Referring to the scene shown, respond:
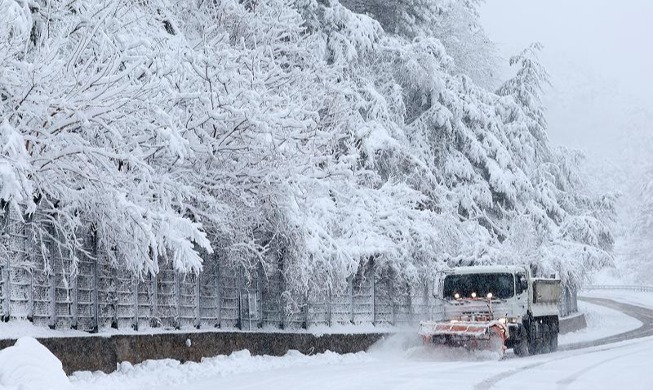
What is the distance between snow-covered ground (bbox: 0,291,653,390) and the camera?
16703 mm

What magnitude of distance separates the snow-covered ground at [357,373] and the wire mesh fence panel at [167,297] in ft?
3.93

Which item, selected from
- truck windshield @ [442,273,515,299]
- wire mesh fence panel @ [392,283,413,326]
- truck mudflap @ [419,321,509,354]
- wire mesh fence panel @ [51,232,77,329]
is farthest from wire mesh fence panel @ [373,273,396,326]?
wire mesh fence panel @ [51,232,77,329]

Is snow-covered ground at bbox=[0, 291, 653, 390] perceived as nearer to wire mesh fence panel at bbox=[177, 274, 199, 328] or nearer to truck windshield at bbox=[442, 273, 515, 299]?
wire mesh fence panel at bbox=[177, 274, 199, 328]

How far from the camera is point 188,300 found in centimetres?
Answer: 2336

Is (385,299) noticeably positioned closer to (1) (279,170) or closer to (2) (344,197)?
(2) (344,197)

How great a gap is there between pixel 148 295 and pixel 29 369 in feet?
24.9

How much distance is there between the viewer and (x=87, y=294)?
767 inches

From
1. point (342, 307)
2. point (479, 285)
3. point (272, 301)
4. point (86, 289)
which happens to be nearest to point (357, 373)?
point (86, 289)

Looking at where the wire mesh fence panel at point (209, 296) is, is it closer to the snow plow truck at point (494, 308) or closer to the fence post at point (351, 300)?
the snow plow truck at point (494, 308)

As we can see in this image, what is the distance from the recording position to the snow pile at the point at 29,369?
45.1 feet

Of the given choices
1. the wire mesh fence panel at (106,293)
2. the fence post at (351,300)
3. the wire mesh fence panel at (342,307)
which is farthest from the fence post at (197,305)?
the fence post at (351,300)

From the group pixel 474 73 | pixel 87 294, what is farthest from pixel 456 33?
pixel 87 294

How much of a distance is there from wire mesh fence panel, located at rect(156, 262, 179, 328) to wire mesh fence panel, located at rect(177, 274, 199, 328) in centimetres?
18

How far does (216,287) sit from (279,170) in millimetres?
4123
